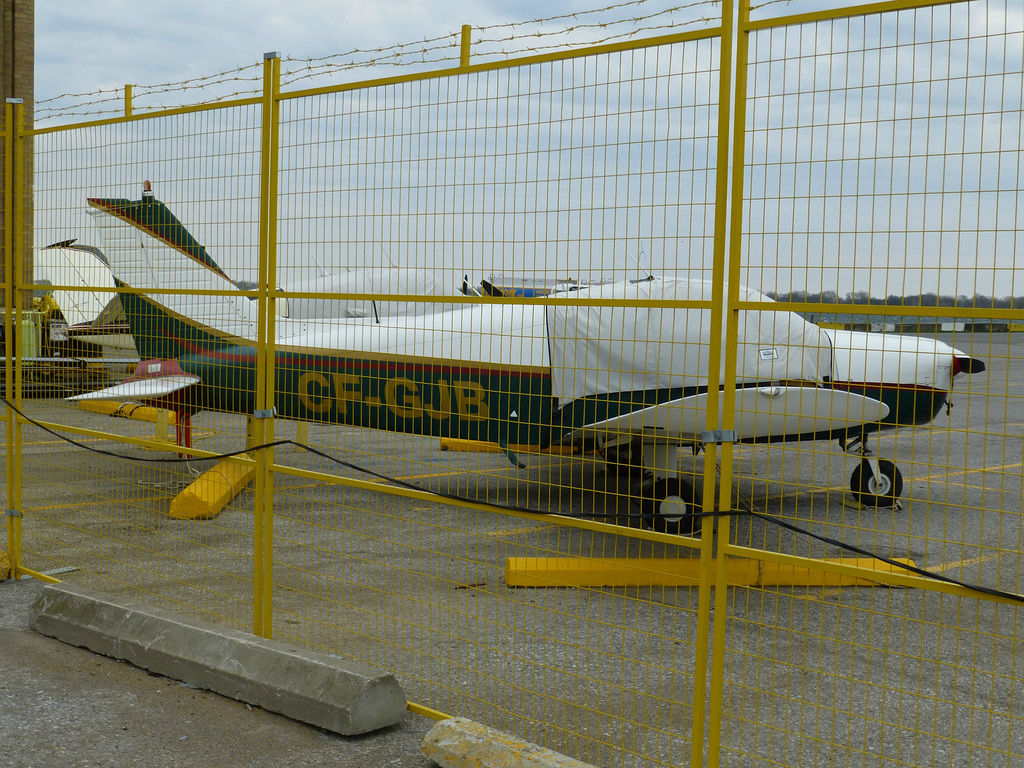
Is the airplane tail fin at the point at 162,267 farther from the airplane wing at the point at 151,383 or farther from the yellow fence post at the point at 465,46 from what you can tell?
the yellow fence post at the point at 465,46

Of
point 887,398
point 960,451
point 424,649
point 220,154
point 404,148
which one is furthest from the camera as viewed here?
point 960,451

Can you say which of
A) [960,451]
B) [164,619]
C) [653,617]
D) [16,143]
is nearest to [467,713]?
[164,619]

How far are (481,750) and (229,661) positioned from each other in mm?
1513

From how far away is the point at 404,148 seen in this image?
14.6 feet

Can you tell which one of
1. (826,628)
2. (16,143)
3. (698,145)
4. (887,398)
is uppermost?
(16,143)

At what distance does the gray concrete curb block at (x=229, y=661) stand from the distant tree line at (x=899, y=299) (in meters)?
2.41

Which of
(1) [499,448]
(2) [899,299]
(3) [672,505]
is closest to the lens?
(2) [899,299]

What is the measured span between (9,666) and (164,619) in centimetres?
83

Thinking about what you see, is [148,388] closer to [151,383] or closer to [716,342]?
[151,383]

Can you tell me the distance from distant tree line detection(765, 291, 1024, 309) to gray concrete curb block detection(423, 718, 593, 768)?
1.84 m

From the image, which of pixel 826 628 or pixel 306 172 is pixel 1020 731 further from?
pixel 306 172

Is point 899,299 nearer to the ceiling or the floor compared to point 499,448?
nearer to the ceiling

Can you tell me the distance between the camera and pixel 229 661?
470 centimetres

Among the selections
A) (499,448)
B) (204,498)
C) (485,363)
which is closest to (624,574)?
(499,448)
